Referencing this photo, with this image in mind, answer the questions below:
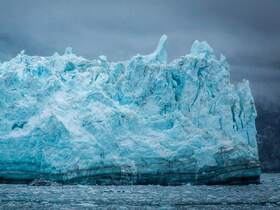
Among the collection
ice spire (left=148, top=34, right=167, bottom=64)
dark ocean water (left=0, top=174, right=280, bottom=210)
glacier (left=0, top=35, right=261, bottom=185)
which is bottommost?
dark ocean water (left=0, top=174, right=280, bottom=210)

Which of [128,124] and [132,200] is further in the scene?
[128,124]

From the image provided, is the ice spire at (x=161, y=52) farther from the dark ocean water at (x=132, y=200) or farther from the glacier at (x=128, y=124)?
the dark ocean water at (x=132, y=200)

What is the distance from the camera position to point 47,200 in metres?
17.4

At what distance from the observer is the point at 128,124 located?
26203 millimetres

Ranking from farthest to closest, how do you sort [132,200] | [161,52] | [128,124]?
1. [161,52]
2. [128,124]
3. [132,200]

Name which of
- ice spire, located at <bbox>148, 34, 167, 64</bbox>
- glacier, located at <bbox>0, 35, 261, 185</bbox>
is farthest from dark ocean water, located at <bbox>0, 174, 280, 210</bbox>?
ice spire, located at <bbox>148, 34, 167, 64</bbox>

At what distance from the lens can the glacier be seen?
24.7 metres

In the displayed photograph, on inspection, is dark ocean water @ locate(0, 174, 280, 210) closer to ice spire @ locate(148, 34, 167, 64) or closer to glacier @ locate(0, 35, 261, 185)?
glacier @ locate(0, 35, 261, 185)

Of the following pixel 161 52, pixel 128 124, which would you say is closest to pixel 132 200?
pixel 128 124

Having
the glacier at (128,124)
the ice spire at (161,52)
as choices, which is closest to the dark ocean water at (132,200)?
the glacier at (128,124)

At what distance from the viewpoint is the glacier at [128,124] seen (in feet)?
81.0

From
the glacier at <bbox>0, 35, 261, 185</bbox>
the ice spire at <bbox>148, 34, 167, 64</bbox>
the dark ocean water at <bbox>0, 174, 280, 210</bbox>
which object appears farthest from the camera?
the ice spire at <bbox>148, 34, 167, 64</bbox>

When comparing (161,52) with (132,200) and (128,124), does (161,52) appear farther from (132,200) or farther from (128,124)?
(132,200)

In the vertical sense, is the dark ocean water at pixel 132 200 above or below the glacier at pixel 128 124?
below
